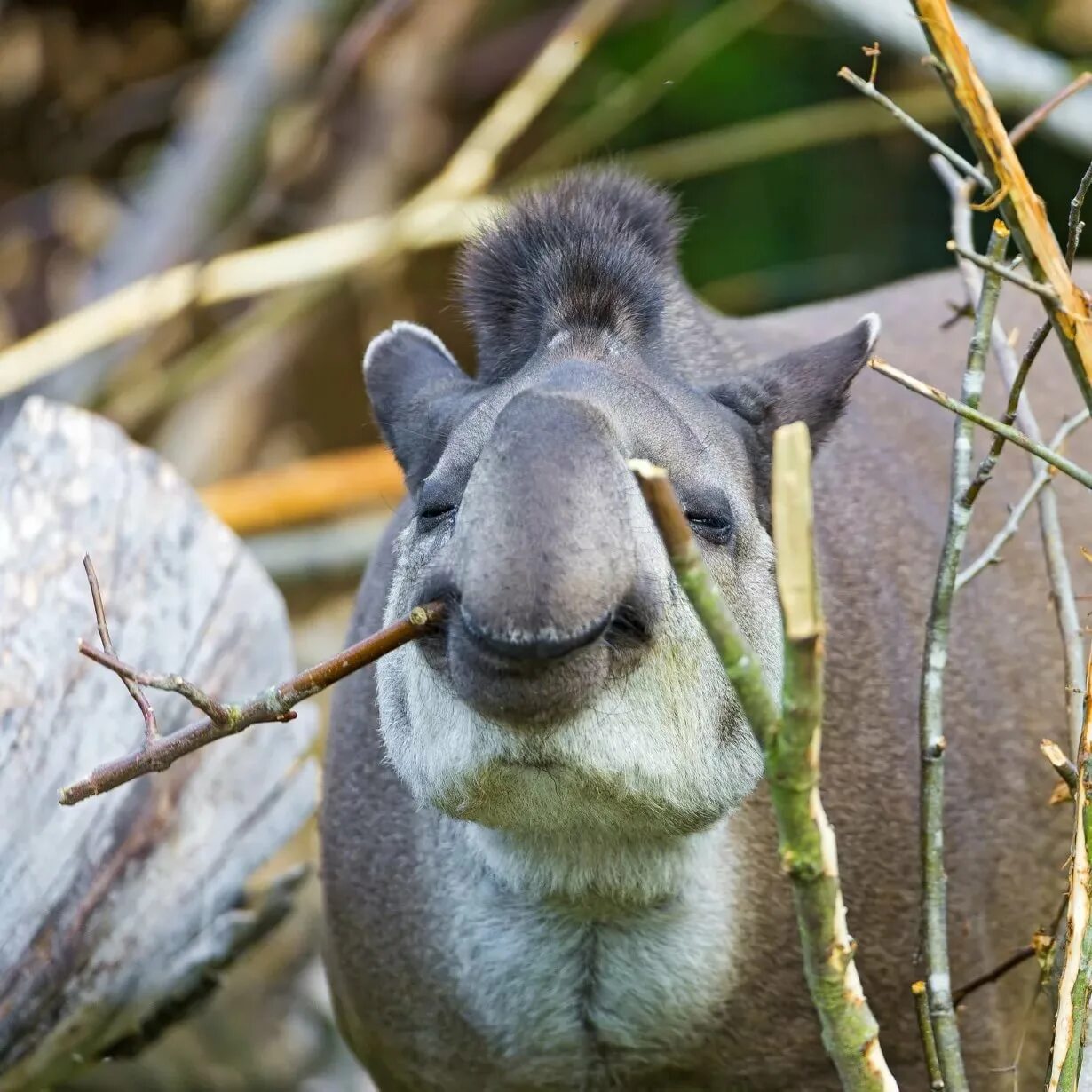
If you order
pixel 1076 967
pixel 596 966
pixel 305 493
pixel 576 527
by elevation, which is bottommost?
pixel 305 493

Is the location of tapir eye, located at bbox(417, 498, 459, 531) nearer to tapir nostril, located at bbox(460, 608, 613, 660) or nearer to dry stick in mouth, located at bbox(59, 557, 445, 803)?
dry stick in mouth, located at bbox(59, 557, 445, 803)

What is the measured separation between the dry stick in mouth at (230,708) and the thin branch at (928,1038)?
1054mm

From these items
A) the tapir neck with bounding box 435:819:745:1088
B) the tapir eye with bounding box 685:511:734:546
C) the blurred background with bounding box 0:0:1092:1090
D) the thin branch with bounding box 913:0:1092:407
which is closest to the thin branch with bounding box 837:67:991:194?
the thin branch with bounding box 913:0:1092:407

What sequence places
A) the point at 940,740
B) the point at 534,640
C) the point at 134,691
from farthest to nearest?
1. the point at 940,740
2. the point at 134,691
3. the point at 534,640

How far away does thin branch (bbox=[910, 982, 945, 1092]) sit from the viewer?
296cm

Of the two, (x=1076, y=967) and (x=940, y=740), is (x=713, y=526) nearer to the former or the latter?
(x=940, y=740)

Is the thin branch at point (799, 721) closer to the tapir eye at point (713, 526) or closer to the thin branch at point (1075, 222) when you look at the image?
the tapir eye at point (713, 526)

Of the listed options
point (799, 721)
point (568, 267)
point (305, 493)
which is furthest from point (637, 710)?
point (305, 493)

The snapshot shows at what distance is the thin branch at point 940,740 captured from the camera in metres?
3.02

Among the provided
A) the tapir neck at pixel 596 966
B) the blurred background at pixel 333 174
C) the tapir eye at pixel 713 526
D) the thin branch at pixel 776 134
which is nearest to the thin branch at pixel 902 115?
the tapir eye at pixel 713 526

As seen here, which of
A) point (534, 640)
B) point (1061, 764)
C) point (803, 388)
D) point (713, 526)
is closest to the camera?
point (534, 640)

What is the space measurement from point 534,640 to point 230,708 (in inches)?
19.5

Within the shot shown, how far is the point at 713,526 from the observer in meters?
2.98

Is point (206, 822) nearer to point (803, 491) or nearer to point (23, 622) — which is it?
point (23, 622)
